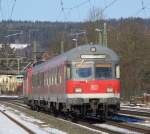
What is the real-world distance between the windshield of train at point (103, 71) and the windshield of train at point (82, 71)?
265mm

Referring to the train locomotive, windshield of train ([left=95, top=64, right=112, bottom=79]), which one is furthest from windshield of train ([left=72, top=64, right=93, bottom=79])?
windshield of train ([left=95, top=64, right=112, bottom=79])

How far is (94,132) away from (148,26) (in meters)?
57.7

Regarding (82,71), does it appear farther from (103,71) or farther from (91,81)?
(103,71)

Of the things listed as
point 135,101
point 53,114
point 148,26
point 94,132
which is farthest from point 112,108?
point 148,26

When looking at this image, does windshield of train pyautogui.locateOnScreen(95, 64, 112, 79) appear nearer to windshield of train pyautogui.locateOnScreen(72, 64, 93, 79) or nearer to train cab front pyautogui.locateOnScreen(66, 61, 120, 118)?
train cab front pyautogui.locateOnScreen(66, 61, 120, 118)

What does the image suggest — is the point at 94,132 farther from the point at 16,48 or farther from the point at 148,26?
the point at 16,48

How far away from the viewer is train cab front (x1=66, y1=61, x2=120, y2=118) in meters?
24.5

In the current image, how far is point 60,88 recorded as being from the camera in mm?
26938

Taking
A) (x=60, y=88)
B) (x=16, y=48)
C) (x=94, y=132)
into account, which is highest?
(x=16, y=48)

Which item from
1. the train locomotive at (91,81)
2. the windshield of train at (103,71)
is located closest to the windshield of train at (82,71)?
the train locomotive at (91,81)

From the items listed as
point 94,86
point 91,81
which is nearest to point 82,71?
point 91,81

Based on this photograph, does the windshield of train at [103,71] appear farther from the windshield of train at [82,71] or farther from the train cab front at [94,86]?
the windshield of train at [82,71]

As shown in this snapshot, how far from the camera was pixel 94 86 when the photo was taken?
2458cm

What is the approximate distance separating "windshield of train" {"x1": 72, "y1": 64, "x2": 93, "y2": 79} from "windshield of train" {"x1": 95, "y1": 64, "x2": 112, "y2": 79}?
265mm
